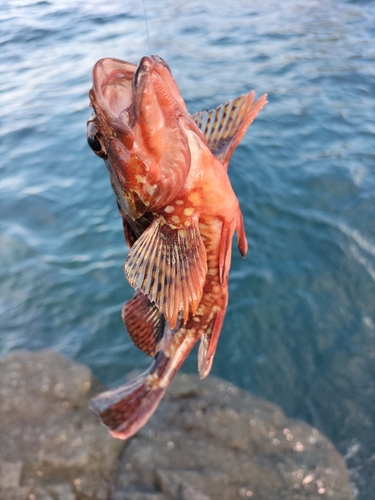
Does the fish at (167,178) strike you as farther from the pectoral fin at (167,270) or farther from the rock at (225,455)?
the rock at (225,455)

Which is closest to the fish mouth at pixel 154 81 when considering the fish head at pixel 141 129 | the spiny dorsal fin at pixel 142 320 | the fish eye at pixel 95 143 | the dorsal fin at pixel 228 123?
the fish head at pixel 141 129

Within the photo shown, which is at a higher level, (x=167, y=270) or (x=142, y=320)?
(x=167, y=270)

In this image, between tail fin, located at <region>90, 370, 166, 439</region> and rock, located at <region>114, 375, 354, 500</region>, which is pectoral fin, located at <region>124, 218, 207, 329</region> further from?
→ rock, located at <region>114, 375, 354, 500</region>

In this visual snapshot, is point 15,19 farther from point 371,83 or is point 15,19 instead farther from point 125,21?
point 371,83

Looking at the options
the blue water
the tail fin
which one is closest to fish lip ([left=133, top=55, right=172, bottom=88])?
the tail fin

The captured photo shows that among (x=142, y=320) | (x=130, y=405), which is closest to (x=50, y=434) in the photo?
(x=130, y=405)

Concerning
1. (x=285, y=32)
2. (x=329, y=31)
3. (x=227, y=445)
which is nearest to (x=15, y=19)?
(x=285, y=32)

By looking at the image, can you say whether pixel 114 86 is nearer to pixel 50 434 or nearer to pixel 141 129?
pixel 141 129
